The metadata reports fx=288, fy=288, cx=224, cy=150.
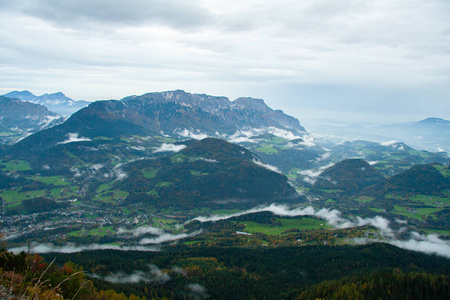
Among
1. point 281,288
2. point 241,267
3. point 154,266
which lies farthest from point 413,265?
point 154,266

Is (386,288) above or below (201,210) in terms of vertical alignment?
above

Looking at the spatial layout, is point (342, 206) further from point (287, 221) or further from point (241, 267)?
point (241, 267)

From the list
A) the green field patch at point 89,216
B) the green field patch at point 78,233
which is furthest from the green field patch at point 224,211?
the green field patch at point 78,233

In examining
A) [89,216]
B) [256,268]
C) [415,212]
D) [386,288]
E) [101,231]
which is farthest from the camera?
[415,212]

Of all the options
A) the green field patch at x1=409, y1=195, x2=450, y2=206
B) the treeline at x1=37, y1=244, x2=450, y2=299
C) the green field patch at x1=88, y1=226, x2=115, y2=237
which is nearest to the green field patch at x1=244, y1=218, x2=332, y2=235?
the treeline at x1=37, y1=244, x2=450, y2=299

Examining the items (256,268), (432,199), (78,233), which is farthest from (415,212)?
(78,233)

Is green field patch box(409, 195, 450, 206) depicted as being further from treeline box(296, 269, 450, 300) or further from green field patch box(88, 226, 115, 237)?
green field patch box(88, 226, 115, 237)

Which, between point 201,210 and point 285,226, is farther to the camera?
point 201,210

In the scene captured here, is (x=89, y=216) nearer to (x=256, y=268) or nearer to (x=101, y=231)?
(x=101, y=231)

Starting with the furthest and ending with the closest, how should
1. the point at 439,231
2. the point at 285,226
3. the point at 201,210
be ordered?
the point at 201,210, the point at 285,226, the point at 439,231
